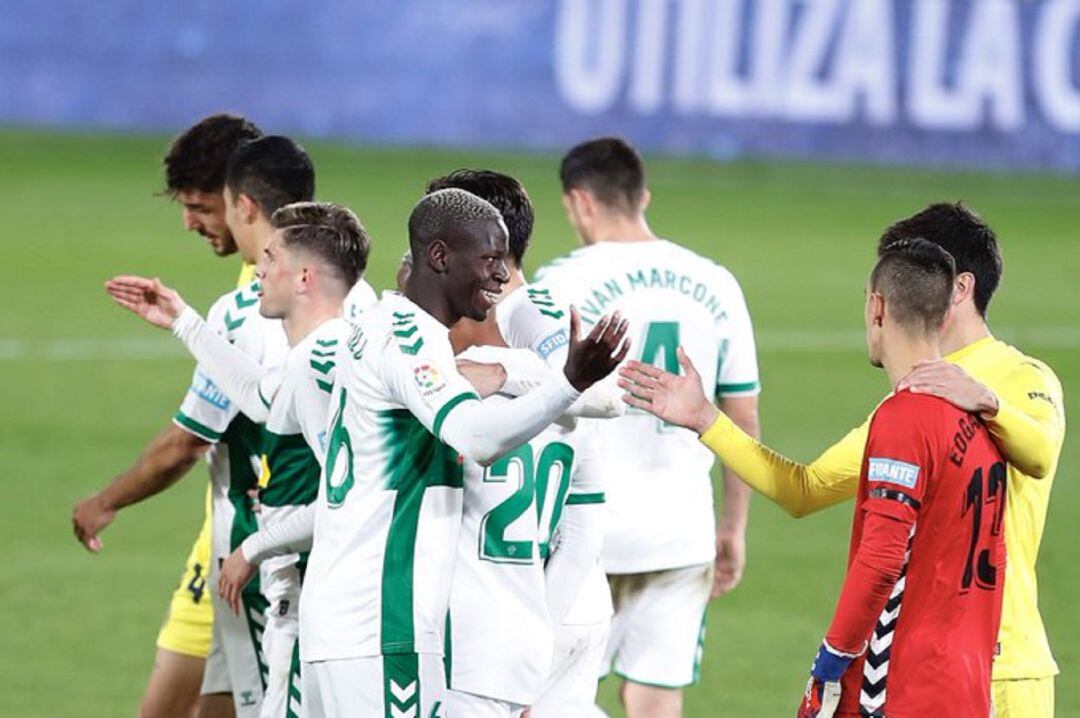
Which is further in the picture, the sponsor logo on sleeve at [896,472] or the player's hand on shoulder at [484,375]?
the player's hand on shoulder at [484,375]

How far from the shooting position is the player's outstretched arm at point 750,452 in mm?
5145

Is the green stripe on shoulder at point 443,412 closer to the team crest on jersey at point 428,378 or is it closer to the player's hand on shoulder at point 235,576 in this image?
the team crest on jersey at point 428,378

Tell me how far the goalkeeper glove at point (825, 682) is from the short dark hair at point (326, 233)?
177cm

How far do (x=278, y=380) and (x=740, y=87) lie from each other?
20.6 meters

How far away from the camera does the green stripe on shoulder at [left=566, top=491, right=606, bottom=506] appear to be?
5414 mm

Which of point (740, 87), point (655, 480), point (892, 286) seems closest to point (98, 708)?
point (655, 480)

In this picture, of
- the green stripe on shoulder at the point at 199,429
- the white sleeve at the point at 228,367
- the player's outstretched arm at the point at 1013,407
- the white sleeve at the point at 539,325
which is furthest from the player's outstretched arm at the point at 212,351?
the player's outstretched arm at the point at 1013,407

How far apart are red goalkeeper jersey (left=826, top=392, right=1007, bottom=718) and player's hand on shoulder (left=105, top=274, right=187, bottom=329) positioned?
223 centimetres

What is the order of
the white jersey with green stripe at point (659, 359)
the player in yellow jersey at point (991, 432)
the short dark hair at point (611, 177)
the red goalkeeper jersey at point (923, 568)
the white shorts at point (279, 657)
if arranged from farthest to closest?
the short dark hair at point (611, 177), the white jersey with green stripe at point (659, 359), the white shorts at point (279, 657), the player in yellow jersey at point (991, 432), the red goalkeeper jersey at point (923, 568)

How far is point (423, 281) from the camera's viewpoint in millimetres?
4895

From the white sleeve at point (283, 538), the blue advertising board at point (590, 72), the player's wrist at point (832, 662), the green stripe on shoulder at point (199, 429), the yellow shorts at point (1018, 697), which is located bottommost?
the yellow shorts at point (1018, 697)

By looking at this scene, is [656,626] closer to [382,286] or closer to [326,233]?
[326,233]

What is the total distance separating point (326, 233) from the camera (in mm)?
5699

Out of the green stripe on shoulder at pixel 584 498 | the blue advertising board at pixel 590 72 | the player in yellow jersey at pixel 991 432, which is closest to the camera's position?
the player in yellow jersey at pixel 991 432
